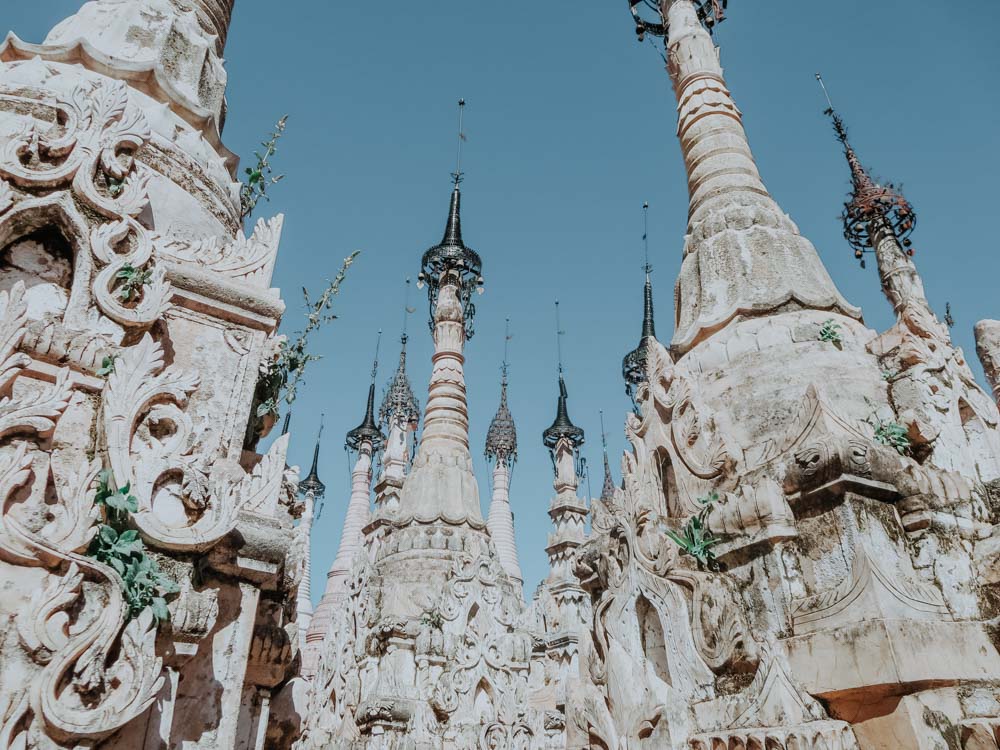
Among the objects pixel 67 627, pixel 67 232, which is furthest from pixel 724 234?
pixel 67 627

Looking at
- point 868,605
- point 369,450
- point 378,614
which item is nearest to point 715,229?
point 868,605

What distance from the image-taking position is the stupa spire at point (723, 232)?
25.6ft

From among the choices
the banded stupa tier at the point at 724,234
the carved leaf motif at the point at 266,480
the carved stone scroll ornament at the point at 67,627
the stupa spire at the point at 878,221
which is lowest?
the carved stone scroll ornament at the point at 67,627

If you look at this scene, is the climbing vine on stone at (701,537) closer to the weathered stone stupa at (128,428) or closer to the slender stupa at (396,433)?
the weathered stone stupa at (128,428)

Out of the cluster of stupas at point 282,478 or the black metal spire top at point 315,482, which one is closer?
the cluster of stupas at point 282,478

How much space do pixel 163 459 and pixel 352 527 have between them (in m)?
25.7

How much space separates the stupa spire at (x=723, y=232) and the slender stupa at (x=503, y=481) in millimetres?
16811

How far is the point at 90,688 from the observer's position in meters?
2.98

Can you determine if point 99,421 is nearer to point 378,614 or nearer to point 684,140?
point 684,140

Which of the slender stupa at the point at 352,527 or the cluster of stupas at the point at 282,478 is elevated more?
the slender stupa at the point at 352,527

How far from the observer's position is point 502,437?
34.1 m

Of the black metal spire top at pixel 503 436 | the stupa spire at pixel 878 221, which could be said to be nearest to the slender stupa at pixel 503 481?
the black metal spire top at pixel 503 436

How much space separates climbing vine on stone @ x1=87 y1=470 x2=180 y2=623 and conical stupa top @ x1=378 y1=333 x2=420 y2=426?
84.2ft

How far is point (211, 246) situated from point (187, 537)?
7.76ft
